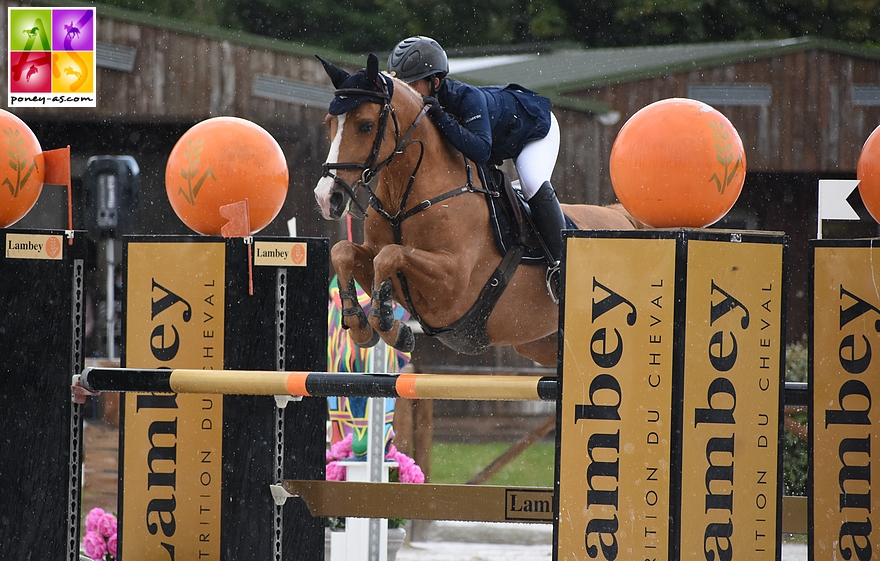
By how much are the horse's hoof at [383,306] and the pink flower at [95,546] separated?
174 cm

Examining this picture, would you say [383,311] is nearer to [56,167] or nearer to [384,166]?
[384,166]

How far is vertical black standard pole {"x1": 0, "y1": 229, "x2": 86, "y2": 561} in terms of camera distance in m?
3.01

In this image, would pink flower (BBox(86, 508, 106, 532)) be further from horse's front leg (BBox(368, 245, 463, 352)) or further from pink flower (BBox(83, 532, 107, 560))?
horse's front leg (BBox(368, 245, 463, 352))

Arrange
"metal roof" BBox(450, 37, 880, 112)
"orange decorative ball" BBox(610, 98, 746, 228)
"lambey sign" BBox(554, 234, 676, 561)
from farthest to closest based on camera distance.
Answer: "metal roof" BBox(450, 37, 880, 112), "orange decorative ball" BBox(610, 98, 746, 228), "lambey sign" BBox(554, 234, 676, 561)

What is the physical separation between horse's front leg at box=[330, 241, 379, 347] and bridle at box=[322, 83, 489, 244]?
0.12 m

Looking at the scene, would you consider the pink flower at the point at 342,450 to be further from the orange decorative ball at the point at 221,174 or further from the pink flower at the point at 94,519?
the orange decorative ball at the point at 221,174

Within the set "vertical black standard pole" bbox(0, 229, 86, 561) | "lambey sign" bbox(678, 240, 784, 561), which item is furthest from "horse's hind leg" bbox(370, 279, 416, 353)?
"lambey sign" bbox(678, 240, 784, 561)

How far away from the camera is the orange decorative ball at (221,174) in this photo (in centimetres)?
316

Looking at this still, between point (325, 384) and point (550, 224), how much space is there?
114cm

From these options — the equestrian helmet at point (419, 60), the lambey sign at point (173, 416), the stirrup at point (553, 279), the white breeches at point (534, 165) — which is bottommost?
the lambey sign at point (173, 416)

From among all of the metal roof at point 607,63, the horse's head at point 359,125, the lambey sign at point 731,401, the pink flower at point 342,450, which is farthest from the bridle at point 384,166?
the metal roof at point 607,63

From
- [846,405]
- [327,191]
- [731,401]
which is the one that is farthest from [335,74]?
[846,405]

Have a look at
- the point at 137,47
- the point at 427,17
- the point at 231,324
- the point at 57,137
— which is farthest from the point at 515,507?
the point at 427,17

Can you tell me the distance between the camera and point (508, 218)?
359cm
